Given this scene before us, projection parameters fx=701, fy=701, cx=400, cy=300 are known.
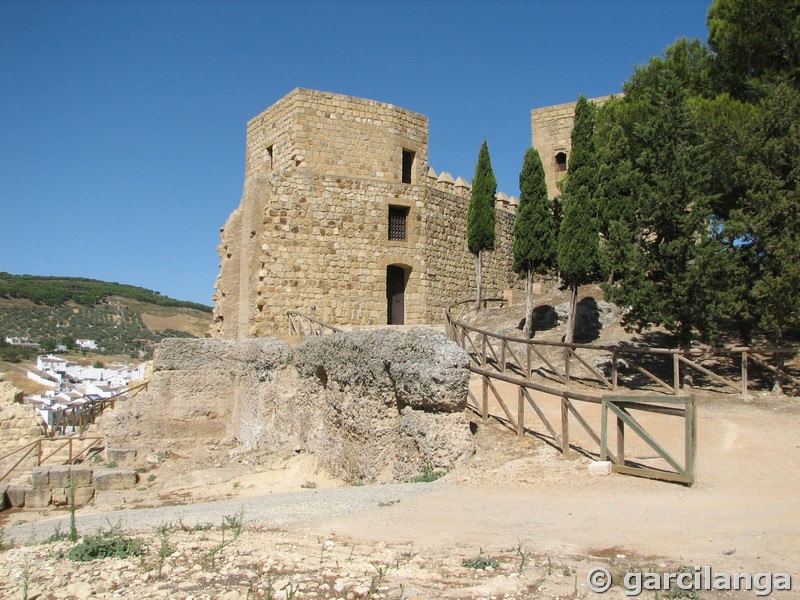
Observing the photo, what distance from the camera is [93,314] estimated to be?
81.3 metres

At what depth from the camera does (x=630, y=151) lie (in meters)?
16.8

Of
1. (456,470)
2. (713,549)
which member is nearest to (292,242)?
(456,470)

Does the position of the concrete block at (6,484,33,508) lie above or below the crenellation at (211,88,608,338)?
below

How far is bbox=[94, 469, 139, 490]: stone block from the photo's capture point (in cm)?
1194

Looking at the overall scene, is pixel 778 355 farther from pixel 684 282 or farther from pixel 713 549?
pixel 713 549

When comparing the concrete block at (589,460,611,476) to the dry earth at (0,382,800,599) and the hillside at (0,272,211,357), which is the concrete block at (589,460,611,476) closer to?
the dry earth at (0,382,800,599)

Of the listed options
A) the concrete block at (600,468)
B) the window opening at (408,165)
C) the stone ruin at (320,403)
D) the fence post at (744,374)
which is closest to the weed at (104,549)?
the stone ruin at (320,403)

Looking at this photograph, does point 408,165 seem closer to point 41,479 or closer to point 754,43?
point 754,43

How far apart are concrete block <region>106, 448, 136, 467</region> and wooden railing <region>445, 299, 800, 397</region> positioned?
22.3 ft

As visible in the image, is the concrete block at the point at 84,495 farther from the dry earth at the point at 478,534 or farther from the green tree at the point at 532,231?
the green tree at the point at 532,231

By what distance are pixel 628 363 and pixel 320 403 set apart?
5.78 meters

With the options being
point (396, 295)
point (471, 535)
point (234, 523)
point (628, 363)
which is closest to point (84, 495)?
point (234, 523)

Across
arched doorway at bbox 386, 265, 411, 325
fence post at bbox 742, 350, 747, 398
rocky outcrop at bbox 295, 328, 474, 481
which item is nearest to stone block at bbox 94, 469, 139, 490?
rocky outcrop at bbox 295, 328, 474, 481

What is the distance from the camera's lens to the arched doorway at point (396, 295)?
66.4 ft
